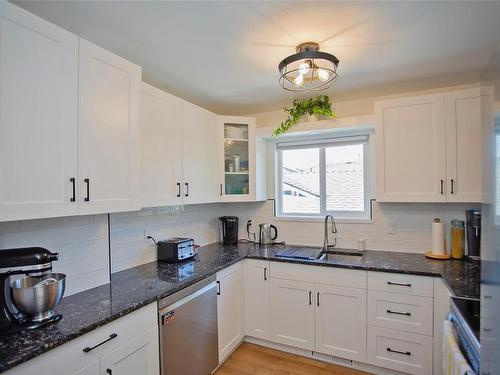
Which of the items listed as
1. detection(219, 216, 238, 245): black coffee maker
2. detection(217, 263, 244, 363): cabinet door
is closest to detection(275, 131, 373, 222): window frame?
detection(219, 216, 238, 245): black coffee maker

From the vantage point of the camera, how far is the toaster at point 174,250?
236 cm

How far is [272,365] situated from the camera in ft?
7.64

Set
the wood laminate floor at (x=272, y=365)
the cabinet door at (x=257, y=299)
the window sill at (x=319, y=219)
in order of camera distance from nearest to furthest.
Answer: the wood laminate floor at (x=272, y=365)
the cabinet door at (x=257, y=299)
the window sill at (x=319, y=219)

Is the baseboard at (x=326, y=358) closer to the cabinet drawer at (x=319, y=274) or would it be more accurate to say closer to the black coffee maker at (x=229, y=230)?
the cabinet drawer at (x=319, y=274)

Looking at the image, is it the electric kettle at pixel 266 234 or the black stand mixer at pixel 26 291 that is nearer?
the black stand mixer at pixel 26 291

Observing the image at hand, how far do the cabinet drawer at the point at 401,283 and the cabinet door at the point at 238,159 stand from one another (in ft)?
4.59

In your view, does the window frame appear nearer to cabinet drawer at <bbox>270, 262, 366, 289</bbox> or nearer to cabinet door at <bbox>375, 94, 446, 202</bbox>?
cabinet door at <bbox>375, 94, 446, 202</bbox>

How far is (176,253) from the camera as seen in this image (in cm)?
235

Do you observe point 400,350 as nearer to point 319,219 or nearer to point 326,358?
point 326,358

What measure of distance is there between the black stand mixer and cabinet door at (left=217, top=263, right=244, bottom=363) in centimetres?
120

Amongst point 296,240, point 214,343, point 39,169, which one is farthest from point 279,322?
point 39,169

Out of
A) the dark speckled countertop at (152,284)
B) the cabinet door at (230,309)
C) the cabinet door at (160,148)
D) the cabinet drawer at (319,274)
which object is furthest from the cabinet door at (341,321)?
the cabinet door at (160,148)

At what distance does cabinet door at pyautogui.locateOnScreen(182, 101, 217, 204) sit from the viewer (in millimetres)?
2395

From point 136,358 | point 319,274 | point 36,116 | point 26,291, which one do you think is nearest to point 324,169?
point 319,274
